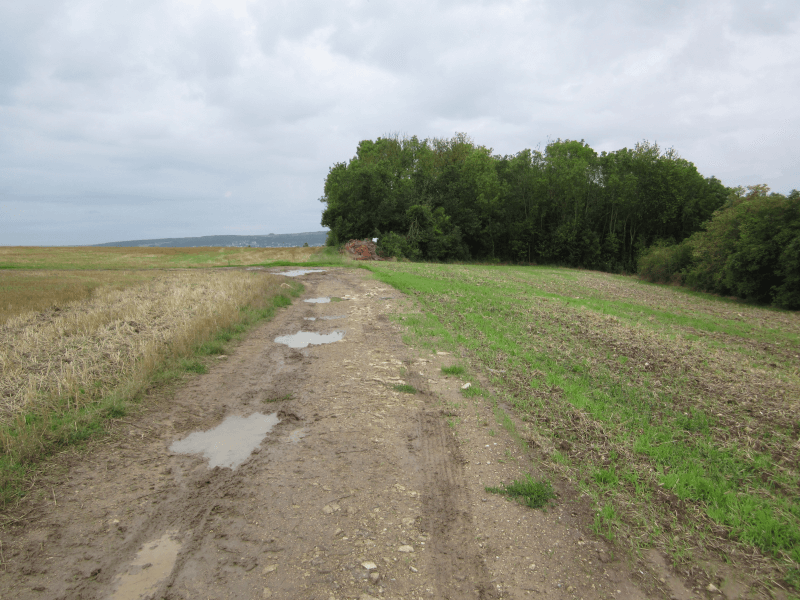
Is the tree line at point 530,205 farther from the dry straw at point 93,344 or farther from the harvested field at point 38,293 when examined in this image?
the dry straw at point 93,344

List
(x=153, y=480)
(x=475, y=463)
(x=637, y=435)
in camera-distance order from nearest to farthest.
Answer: (x=153, y=480) → (x=475, y=463) → (x=637, y=435)

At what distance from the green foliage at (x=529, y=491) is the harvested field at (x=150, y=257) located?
1693 inches

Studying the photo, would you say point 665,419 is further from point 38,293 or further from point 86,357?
point 38,293

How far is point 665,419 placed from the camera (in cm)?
638

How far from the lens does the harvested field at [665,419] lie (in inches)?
160

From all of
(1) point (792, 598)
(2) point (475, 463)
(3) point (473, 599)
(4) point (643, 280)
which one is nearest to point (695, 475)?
(1) point (792, 598)

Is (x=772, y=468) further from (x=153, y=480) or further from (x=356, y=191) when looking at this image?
(x=356, y=191)

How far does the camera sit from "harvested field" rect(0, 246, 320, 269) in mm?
41719

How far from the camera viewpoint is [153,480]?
15.9 feet

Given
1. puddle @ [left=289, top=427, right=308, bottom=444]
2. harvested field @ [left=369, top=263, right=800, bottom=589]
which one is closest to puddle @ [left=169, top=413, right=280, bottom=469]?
puddle @ [left=289, top=427, right=308, bottom=444]

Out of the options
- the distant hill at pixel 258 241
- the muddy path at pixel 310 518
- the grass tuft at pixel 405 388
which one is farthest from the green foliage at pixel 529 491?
the distant hill at pixel 258 241

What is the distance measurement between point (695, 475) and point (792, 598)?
1.69m

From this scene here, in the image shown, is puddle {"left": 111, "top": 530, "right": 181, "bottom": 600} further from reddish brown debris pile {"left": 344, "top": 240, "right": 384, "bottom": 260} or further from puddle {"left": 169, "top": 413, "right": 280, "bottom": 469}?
reddish brown debris pile {"left": 344, "top": 240, "right": 384, "bottom": 260}

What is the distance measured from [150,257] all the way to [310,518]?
54.7 meters
